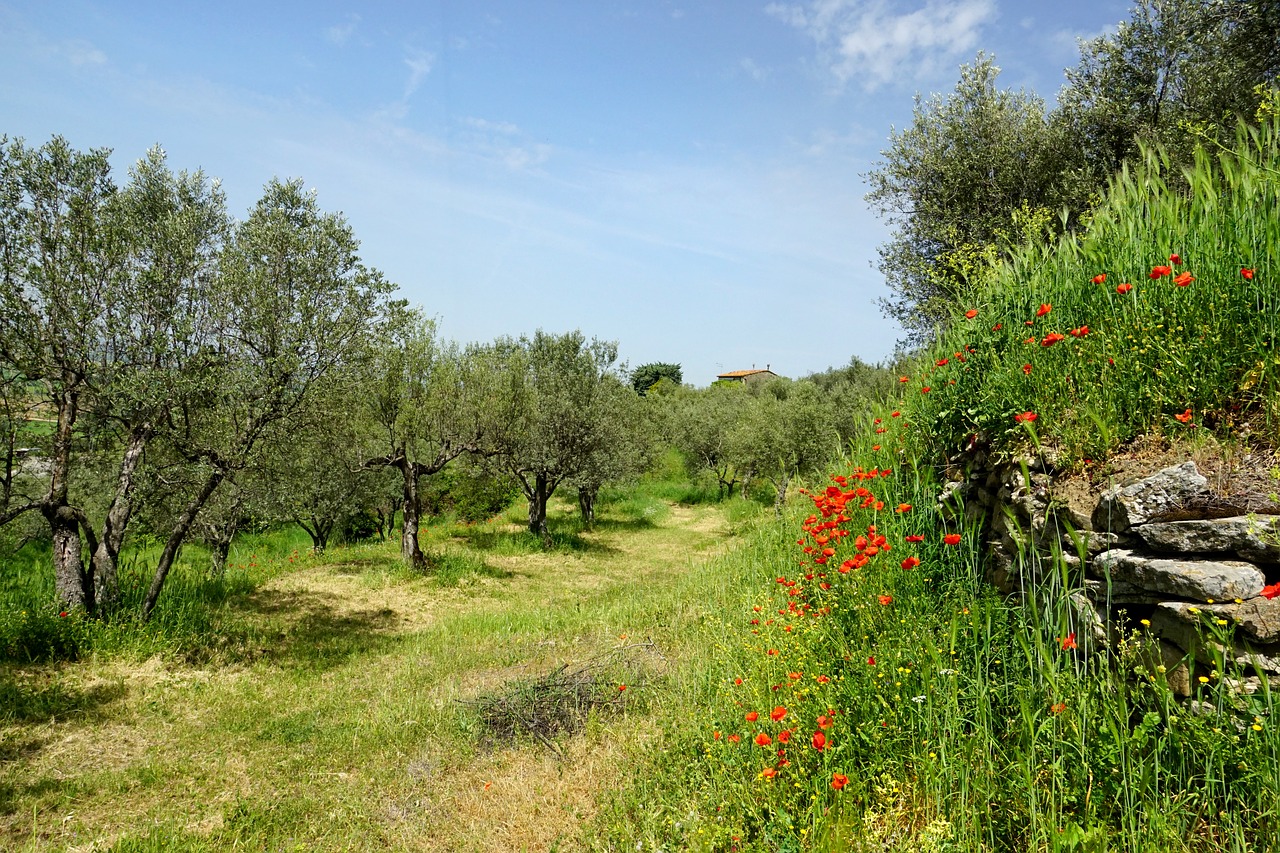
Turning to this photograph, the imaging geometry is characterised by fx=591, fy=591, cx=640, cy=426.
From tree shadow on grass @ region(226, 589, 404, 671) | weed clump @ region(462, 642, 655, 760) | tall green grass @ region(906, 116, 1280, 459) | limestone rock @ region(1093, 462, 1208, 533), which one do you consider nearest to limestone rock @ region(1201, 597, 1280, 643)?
limestone rock @ region(1093, 462, 1208, 533)

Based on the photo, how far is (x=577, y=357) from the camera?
23000 millimetres

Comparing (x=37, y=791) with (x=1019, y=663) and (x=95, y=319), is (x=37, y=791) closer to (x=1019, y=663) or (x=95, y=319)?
(x=95, y=319)

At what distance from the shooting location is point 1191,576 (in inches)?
105

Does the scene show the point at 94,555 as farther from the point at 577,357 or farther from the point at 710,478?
the point at 710,478

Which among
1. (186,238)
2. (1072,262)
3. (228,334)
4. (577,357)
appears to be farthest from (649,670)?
(577,357)

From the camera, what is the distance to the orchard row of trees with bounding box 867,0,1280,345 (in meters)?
12.6

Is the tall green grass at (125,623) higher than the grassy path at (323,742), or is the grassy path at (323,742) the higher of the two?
the tall green grass at (125,623)

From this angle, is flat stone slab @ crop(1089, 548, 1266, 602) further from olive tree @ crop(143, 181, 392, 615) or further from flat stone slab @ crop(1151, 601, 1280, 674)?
olive tree @ crop(143, 181, 392, 615)

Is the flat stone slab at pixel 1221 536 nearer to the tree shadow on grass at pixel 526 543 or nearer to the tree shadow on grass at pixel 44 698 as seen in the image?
the tree shadow on grass at pixel 44 698

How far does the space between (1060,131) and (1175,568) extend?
15415 mm

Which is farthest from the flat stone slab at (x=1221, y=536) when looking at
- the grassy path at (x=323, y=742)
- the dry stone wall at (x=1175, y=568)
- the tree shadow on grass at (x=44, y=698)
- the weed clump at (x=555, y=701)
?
the tree shadow on grass at (x=44, y=698)

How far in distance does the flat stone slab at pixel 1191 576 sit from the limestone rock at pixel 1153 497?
206 mm

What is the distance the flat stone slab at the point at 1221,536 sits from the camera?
2600 mm

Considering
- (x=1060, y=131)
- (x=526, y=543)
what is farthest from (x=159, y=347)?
(x=1060, y=131)
